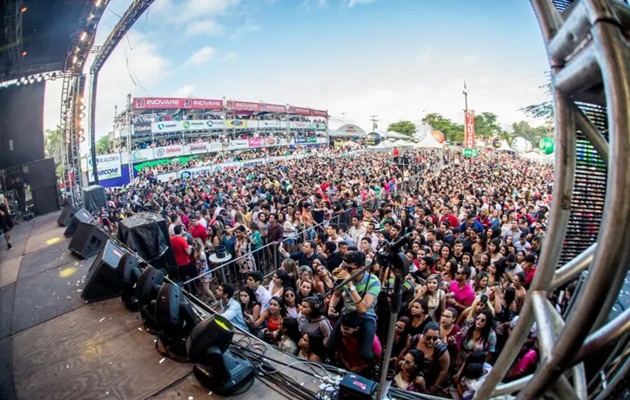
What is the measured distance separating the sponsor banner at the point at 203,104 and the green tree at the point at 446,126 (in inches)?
1565

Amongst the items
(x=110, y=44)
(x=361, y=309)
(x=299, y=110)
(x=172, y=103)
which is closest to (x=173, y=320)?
(x=361, y=309)

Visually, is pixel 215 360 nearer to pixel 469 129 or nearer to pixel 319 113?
pixel 469 129

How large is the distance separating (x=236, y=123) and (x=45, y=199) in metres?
28.9

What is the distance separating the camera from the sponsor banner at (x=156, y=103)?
105 feet

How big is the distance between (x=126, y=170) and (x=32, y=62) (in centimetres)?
828

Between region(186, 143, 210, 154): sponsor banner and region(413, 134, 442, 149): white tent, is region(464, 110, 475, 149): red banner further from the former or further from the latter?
region(186, 143, 210, 154): sponsor banner

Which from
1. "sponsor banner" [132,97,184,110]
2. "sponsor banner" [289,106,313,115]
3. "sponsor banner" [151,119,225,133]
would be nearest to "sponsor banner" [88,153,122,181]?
"sponsor banner" [151,119,225,133]

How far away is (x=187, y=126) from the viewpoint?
1329 inches

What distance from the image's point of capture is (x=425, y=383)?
3.01m

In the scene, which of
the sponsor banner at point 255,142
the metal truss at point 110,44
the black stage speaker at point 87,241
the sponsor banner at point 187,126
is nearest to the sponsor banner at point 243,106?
the sponsor banner at point 187,126

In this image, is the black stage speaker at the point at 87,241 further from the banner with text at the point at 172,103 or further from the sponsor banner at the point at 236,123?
the sponsor banner at the point at 236,123

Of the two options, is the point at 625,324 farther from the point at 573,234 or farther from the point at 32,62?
the point at 32,62

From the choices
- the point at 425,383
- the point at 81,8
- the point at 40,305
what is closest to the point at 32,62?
the point at 81,8

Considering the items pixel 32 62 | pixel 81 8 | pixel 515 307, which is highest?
pixel 81 8
